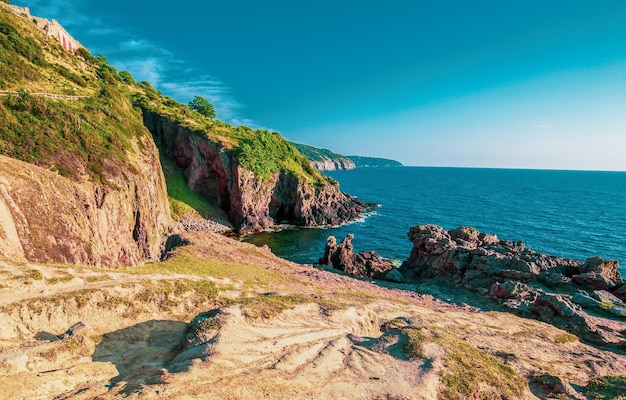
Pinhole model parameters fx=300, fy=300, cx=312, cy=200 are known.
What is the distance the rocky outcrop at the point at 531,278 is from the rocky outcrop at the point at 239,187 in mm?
39244

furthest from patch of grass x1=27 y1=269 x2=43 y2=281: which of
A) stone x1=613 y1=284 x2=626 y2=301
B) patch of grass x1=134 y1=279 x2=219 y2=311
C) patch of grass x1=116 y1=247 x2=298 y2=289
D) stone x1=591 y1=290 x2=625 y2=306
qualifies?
stone x1=613 y1=284 x2=626 y2=301

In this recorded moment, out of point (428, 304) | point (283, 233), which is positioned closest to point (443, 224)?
point (283, 233)

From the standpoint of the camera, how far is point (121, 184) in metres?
36.6

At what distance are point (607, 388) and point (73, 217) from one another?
3922 cm

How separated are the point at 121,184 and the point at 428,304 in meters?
38.7

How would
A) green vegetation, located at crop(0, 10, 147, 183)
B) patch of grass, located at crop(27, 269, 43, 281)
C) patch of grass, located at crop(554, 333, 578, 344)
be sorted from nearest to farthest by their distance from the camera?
patch of grass, located at crop(27, 269, 43, 281)
patch of grass, located at crop(554, 333, 578, 344)
green vegetation, located at crop(0, 10, 147, 183)

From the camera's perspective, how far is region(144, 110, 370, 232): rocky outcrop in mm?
77188

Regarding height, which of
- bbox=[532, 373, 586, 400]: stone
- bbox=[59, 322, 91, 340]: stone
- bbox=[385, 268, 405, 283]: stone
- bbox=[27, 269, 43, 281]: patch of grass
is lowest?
bbox=[385, 268, 405, 283]: stone

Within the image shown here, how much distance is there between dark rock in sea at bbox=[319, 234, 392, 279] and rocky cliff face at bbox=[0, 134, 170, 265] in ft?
88.6

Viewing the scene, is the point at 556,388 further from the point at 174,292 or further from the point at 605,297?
the point at 605,297

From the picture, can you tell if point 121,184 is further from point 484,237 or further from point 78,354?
point 484,237

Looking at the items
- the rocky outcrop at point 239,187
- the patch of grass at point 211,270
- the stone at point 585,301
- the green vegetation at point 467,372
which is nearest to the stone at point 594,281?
the stone at point 585,301

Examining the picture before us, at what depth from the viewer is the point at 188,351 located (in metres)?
12.4

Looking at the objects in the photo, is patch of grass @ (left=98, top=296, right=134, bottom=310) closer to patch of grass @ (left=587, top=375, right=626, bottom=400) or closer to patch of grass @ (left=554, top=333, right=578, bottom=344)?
patch of grass @ (left=587, top=375, right=626, bottom=400)
